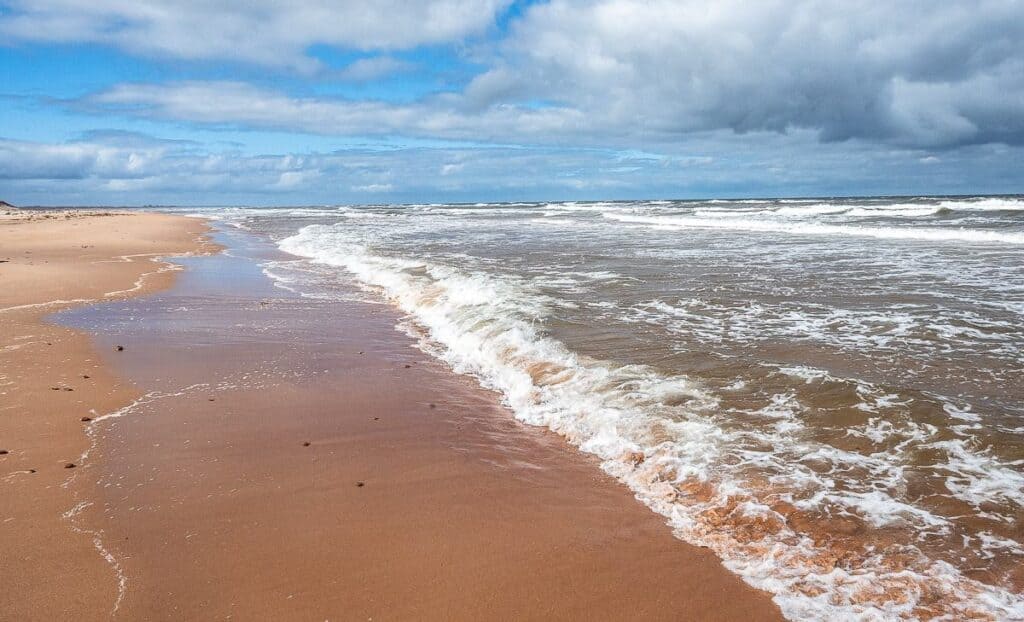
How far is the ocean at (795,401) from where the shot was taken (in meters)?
3.27

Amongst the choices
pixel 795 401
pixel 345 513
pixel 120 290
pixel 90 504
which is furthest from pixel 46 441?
pixel 120 290

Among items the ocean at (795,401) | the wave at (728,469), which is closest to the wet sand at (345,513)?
the wave at (728,469)

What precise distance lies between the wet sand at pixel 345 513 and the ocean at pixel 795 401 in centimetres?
39

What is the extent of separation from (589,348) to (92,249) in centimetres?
1997

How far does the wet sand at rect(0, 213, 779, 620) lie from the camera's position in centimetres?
301

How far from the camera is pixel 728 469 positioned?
4.25 meters

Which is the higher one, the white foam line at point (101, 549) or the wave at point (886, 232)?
the wave at point (886, 232)

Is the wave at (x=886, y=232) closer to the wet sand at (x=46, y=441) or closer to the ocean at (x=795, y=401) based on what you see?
the ocean at (x=795, y=401)

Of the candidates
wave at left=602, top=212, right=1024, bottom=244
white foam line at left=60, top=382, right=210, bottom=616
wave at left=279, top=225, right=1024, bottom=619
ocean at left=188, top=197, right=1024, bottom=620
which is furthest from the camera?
wave at left=602, top=212, right=1024, bottom=244

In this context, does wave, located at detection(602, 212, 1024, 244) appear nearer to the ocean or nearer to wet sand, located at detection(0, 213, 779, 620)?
the ocean

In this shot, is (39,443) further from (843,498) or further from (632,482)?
(843,498)

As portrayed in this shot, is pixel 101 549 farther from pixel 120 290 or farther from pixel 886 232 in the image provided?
pixel 886 232

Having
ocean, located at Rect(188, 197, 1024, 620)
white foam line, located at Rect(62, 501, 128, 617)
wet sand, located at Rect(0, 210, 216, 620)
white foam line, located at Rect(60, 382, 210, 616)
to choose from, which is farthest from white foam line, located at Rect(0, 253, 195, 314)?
white foam line, located at Rect(62, 501, 128, 617)

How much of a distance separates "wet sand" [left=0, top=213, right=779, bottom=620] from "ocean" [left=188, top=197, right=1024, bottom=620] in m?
0.39
